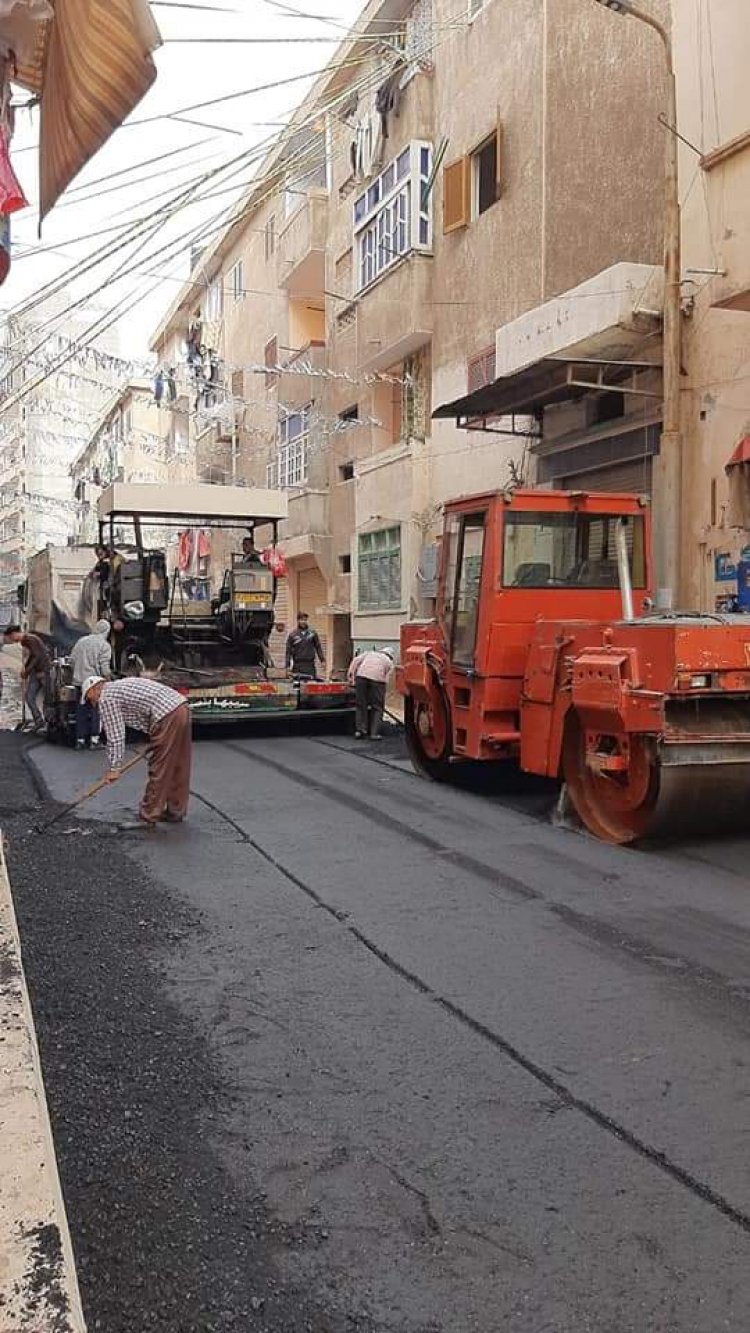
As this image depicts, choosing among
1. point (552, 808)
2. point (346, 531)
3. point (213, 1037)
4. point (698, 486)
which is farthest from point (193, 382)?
point (213, 1037)

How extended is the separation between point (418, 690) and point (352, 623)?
1211 centimetres

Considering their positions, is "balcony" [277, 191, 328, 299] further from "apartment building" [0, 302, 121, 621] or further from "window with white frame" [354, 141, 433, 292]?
"apartment building" [0, 302, 121, 621]

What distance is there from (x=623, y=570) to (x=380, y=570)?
12190 mm

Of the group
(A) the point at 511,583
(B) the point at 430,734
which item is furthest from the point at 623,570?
(B) the point at 430,734

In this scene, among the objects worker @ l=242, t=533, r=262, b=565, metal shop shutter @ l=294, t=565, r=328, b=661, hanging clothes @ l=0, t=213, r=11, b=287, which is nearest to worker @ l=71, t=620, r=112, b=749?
worker @ l=242, t=533, r=262, b=565

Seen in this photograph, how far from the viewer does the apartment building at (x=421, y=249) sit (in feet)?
47.9

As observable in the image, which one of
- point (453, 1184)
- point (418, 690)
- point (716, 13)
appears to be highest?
point (716, 13)

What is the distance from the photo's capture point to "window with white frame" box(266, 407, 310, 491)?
25750 millimetres

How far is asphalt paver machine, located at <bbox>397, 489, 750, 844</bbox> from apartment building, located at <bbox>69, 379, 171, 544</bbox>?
2467cm

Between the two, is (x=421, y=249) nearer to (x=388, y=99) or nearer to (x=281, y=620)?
(x=388, y=99)

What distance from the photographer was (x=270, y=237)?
28594 mm

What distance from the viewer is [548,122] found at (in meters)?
15.4

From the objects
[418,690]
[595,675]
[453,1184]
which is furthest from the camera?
[418,690]

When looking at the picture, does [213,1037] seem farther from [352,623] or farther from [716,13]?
[352,623]
